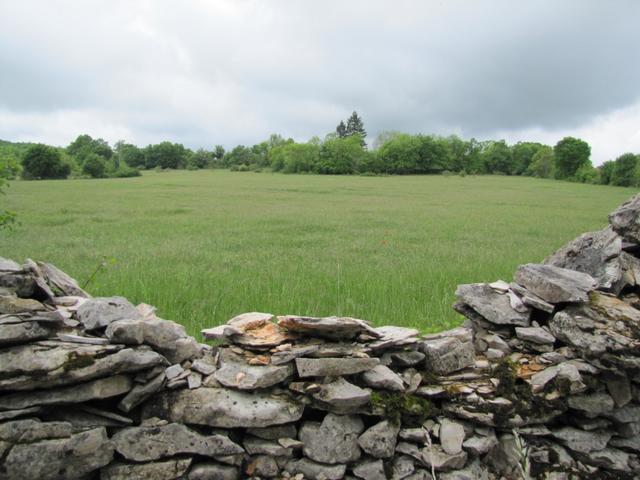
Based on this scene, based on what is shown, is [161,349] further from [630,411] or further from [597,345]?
[630,411]

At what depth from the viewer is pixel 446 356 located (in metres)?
3.87

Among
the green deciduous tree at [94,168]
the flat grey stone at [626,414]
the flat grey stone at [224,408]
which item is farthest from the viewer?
the green deciduous tree at [94,168]

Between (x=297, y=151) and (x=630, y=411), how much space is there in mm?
118835

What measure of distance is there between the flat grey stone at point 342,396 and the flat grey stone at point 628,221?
343 centimetres

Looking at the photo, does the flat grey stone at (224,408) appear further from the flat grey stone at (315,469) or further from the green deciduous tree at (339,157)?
the green deciduous tree at (339,157)

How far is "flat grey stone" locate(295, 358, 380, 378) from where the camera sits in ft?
11.2

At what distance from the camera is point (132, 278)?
8.14m

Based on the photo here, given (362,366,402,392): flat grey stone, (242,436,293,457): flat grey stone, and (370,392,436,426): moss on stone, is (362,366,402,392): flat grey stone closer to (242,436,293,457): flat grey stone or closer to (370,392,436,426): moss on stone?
(370,392,436,426): moss on stone

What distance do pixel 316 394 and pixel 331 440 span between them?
0.37 meters

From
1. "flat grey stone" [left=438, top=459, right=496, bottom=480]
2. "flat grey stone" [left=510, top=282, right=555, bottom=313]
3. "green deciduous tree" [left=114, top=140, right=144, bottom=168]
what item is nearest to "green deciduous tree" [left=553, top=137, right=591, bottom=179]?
"flat grey stone" [left=510, top=282, right=555, bottom=313]

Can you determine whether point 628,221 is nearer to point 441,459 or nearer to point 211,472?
point 441,459

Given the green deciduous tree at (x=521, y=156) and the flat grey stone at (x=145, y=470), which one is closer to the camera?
the flat grey stone at (x=145, y=470)

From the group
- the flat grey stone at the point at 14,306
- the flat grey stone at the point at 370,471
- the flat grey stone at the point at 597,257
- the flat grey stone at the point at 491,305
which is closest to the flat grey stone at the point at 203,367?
the flat grey stone at the point at 14,306

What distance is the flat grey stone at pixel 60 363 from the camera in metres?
2.87
